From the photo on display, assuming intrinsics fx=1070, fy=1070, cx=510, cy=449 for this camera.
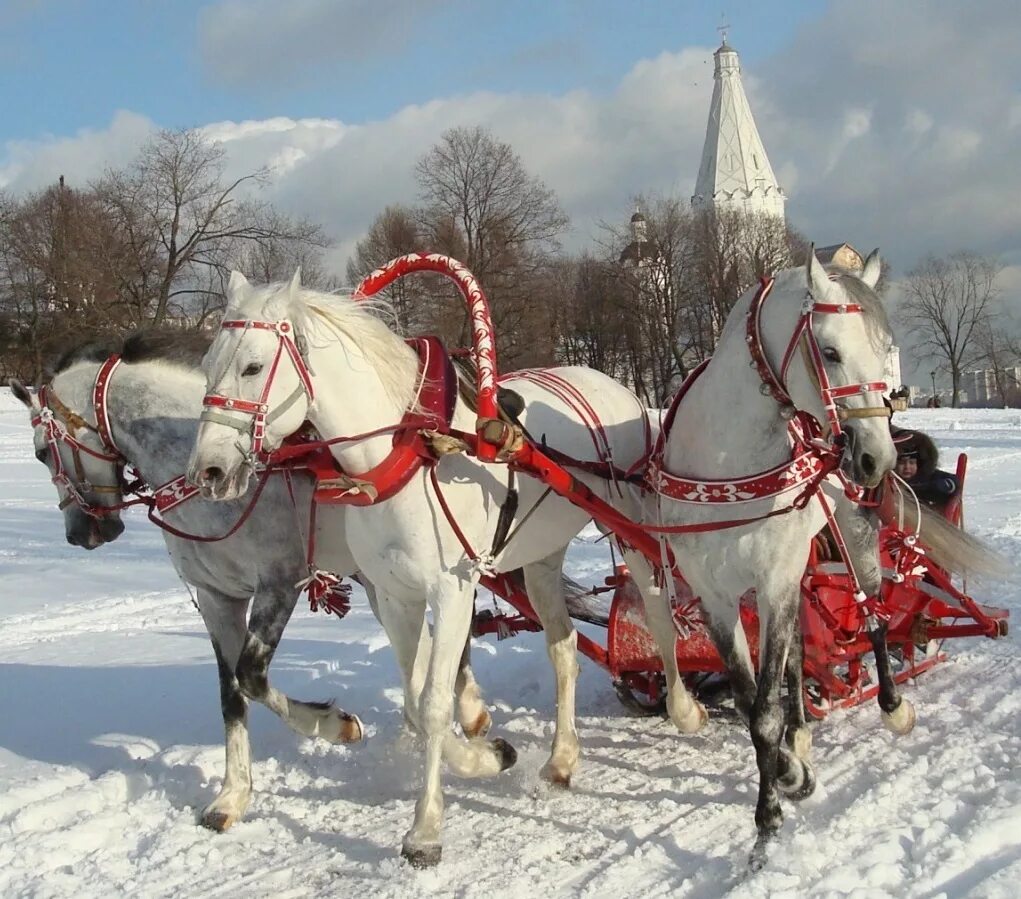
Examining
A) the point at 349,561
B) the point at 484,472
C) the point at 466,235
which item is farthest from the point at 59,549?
the point at 466,235

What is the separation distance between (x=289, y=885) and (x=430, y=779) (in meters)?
0.64

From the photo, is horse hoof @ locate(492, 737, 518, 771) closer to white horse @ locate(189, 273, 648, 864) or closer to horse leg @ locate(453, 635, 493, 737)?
white horse @ locate(189, 273, 648, 864)

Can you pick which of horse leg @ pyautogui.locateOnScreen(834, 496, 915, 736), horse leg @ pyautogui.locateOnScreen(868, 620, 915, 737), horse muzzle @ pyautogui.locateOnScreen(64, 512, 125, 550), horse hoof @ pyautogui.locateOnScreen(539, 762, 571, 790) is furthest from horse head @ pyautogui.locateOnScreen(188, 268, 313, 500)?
horse leg @ pyautogui.locateOnScreen(868, 620, 915, 737)

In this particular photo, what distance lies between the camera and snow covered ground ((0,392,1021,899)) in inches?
147

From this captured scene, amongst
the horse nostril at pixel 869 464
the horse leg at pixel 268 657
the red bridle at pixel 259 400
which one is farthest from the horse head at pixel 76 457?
the horse nostril at pixel 869 464

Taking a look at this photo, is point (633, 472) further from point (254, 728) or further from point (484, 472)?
point (254, 728)

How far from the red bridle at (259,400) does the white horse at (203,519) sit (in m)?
0.96

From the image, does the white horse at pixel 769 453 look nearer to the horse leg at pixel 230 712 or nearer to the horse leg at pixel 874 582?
the horse leg at pixel 874 582

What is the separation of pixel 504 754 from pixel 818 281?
2.50m

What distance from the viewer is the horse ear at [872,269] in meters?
3.92

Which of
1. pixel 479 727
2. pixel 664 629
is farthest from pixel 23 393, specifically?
pixel 664 629

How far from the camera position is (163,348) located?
502 cm

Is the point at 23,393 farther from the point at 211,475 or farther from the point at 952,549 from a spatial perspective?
the point at 952,549

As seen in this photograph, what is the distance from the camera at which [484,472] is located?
439 centimetres
